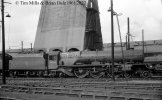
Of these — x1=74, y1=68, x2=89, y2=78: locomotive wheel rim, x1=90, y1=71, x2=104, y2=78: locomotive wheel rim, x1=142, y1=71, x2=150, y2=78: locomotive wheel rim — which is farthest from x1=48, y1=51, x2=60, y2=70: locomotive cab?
x1=142, y1=71, x2=150, y2=78: locomotive wheel rim

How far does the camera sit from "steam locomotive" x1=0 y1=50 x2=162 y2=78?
26703 millimetres

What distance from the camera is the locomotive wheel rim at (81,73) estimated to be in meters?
28.4

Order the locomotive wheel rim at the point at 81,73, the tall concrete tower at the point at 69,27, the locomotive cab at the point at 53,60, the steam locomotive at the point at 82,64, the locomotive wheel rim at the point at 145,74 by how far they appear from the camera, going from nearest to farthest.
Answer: the locomotive wheel rim at the point at 145,74, the steam locomotive at the point at 82,64, the locomotive wheel rim at the point at 81,73, the locomotive cab at the point at 53,60, the tall concrete tower at the point at 69,27

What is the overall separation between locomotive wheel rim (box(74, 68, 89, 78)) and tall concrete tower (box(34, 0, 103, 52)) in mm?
14629

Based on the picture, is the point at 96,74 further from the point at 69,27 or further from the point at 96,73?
the point at 69,27

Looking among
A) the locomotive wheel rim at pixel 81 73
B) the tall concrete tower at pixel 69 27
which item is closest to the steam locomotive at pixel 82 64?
the locomotive wheel rim at pixel 81 73

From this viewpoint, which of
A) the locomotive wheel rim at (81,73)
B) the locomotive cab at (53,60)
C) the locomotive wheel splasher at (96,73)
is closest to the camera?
the locomotive wheel splasher at (96,73)

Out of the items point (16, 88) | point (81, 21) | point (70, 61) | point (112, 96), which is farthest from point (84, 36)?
point (112, 96)

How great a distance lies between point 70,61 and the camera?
29750 mm

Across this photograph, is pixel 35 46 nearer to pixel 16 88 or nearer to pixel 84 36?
pixel 84 36

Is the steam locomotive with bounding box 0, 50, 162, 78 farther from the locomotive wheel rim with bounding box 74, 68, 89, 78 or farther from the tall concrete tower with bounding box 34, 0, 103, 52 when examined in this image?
the tall concrete tower with bounding box 34, 0, 103, 52

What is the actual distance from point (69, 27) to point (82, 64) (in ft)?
56.7

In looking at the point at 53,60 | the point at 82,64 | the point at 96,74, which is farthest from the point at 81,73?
the point at 53,60

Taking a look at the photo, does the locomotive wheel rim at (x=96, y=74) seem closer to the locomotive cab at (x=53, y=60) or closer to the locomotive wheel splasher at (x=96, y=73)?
the locomotive wheel splasher at (x=96, y=73)
